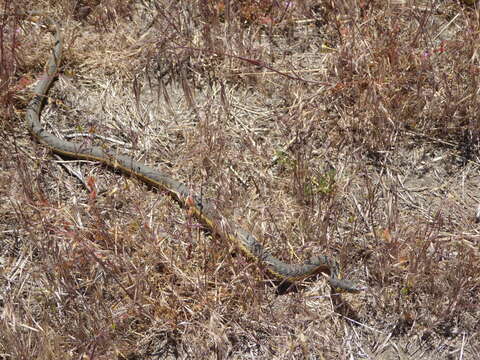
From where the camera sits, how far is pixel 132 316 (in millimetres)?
3943

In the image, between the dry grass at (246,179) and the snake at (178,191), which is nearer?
the dry grass at (246,179)

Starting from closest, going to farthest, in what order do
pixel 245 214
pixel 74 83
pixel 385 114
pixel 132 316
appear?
1. pixel 132 316
2. pixel 245 214
3. pixel 385 114
4. pixel 74 83

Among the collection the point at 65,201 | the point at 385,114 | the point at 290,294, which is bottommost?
the point at 290,294

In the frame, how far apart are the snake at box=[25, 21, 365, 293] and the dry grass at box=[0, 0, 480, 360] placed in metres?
0.08

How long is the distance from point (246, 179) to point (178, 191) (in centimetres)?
56

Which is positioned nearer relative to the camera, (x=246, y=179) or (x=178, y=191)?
(x=178, y=191)

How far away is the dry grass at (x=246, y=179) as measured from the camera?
3990mm

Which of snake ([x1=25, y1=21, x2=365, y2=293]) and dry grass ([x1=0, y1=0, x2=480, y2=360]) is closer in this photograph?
dry grass ([x1=0, y1=0, x2=480, y2=360])

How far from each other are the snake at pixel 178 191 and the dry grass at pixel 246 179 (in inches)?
3.3

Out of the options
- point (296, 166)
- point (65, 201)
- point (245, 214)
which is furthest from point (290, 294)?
point (65, 201)

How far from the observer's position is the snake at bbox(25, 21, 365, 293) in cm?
423

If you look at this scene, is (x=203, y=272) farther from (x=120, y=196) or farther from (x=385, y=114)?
(x=385, y=114)

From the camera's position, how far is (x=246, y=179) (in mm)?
4855

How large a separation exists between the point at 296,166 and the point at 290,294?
1022mm
